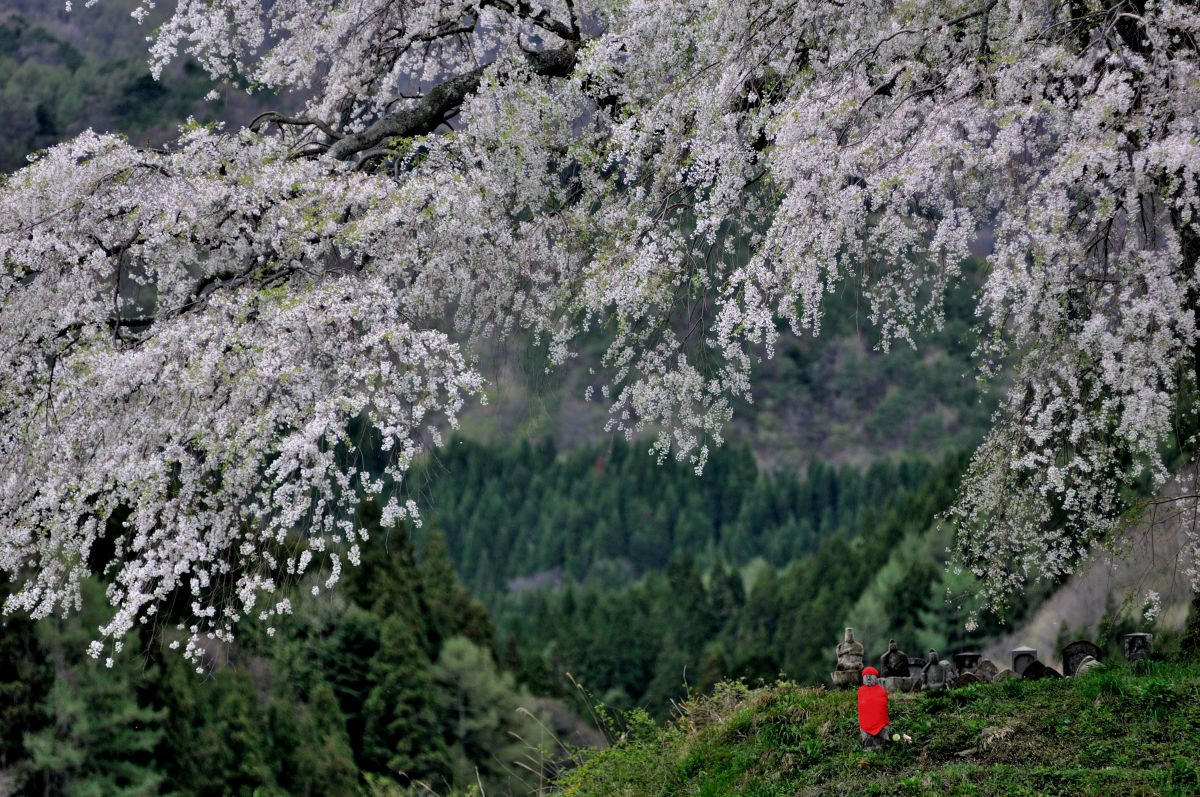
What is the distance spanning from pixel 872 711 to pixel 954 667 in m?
1.69

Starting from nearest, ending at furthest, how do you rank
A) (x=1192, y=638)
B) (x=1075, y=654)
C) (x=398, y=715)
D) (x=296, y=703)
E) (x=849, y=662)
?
(x=849, y=662) → (x=1192, y=638) → (x=1075, y=654) → (x=296, y=703) → (x=398, y=715)

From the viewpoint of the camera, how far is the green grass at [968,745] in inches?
233

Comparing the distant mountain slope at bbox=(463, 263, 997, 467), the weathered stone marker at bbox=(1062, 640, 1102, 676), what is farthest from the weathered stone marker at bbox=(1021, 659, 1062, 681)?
the distant mountain slope at bbox=(463, 263, 997, 467)

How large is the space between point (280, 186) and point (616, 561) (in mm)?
110630

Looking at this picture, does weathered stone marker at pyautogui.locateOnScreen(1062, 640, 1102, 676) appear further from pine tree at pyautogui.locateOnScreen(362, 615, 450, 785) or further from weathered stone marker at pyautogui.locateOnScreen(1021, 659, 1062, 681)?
pine tree at pyautogui.locateOnScreen(362, 615, 450, 785)

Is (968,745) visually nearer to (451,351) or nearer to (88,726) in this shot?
(451,351)

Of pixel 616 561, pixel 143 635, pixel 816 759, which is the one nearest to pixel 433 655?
pixel 143 635

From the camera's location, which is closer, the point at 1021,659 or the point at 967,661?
the point at 1021,659

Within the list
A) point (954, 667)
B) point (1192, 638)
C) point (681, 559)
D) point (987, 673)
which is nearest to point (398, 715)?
point (954, 667)

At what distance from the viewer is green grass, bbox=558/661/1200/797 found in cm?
593

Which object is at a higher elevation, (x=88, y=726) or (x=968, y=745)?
(x=88, y=726)

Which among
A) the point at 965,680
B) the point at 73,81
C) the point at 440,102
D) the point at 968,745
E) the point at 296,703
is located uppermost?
the point at 73,81

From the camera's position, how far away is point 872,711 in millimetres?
6438

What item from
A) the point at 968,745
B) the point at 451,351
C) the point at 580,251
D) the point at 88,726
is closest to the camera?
the point at 968,745
